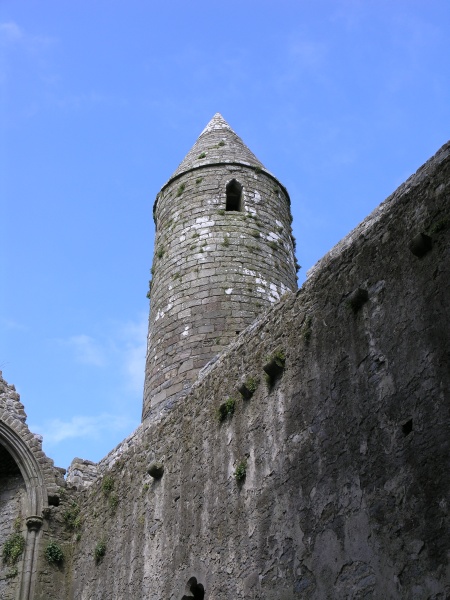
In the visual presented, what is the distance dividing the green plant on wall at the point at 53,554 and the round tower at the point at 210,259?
196 cm

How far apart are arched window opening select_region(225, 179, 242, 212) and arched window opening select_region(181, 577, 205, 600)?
639 cm

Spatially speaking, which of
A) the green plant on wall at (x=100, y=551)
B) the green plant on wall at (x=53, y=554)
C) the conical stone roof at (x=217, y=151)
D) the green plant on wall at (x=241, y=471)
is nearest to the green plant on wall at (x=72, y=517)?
the green plant on wall at (x=53, y=554)

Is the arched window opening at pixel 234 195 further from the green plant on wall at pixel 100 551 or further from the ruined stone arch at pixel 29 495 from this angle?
the green plant on wall at pixel 100 551

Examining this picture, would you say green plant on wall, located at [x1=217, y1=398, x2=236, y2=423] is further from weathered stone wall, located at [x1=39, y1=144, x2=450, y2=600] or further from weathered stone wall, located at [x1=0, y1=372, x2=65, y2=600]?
weathered stone wall, located at [x1=0, y1=372, x2=65, y2=600]

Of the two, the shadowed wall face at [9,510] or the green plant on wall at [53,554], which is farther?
the green plant on wall at [53,554]

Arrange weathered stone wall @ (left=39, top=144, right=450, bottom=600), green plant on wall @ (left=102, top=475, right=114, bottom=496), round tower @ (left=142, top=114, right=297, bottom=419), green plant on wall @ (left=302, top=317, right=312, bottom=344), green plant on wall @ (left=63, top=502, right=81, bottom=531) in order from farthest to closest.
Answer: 1. round tower @ (left=142, top=114, right=297, bottom=419)
2. green plant on wall @ (left=63, top=502, right=81, bottom=531)
3. green plant on wall @ (left=102, top=475, right=114, bottom=496)
4. green plant on wall @ (left=302, top=317, right=312, bottom=344)
5. weathered stone wall @ (left=39, top=144, right=450, bottom=600)

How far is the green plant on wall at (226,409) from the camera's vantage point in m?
7.62

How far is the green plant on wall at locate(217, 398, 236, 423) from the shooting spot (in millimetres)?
7621

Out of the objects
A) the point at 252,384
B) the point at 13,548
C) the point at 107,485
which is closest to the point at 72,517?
the point at 13,548

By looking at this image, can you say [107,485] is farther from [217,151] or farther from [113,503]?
[217,151]

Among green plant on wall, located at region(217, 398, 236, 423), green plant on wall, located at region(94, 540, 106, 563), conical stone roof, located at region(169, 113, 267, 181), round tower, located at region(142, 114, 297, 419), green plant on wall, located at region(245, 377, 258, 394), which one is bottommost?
green plant on wall, located at region(94, 540, 106, 563)

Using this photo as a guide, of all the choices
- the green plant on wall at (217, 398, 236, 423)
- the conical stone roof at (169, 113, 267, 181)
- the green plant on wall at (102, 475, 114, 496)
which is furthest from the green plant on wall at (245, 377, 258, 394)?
the conical stone roof at (169, 113, 267, 181)

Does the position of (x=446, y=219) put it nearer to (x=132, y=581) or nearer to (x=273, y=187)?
(x=132, y=581)

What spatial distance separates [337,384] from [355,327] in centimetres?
47
